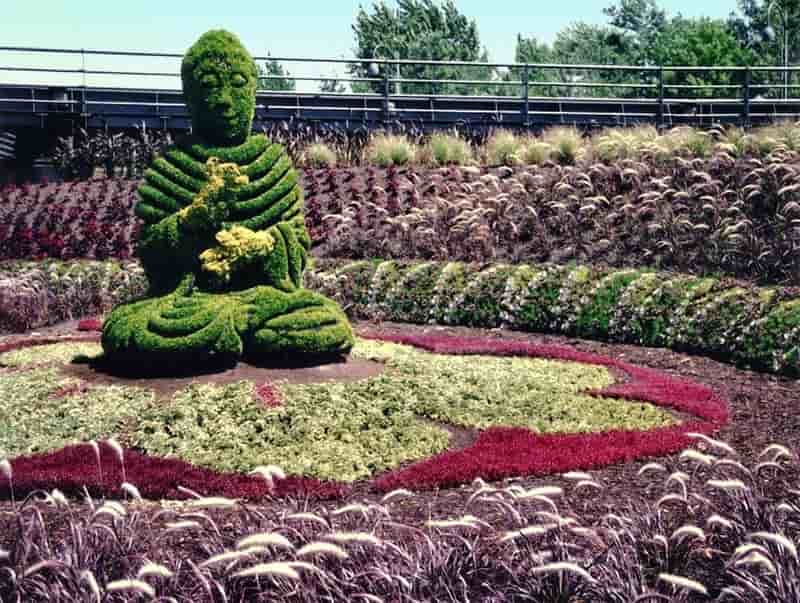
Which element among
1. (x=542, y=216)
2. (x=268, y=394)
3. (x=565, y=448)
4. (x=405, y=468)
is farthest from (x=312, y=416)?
(x=542, y=216)

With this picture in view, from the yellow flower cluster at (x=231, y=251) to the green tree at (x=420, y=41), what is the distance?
46201mm

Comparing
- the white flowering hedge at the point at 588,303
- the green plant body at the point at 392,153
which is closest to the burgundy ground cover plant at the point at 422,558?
the white flowering hedge at the point at 588,303

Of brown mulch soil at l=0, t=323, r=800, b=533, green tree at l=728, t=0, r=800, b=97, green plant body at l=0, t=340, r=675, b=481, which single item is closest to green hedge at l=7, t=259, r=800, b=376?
brown mulch soil at l=0, t=323, r=800, b=533

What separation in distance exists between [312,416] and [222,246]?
6.68 ft

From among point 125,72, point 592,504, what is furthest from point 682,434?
point 125,72

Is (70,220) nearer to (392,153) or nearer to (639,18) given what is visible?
(392,153)

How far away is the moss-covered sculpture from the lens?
32.7 ft

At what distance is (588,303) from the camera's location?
14305 mm

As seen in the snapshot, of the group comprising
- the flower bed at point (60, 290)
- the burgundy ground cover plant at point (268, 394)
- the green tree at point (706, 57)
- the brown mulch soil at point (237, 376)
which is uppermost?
the green tree at point (706, 57)

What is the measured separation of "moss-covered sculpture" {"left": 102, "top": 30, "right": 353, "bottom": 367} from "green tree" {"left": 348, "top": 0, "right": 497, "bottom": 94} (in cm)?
4564

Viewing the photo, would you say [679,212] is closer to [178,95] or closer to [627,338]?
[627,338]

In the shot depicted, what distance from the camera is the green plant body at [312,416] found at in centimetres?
839

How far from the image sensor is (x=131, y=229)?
67.2 feet

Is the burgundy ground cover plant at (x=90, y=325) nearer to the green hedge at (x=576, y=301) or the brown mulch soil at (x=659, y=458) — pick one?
the brown mulch soil at (x=659, y=458)
